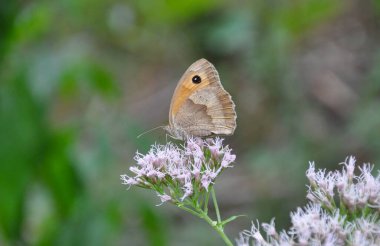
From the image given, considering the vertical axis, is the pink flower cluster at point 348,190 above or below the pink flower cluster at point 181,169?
below

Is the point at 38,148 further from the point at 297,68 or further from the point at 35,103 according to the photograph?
the point at 297,68

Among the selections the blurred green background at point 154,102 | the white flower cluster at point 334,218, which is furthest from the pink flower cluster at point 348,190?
the blurred green background at point 154,102

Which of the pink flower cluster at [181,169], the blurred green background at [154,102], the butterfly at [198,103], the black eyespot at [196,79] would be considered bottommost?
A: the pink flower cluster at [181,169]

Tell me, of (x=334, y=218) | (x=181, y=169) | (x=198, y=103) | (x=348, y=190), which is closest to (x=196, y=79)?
(x=198, y=103)

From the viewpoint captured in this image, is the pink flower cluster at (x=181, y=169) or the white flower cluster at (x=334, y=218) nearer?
the white flower cluster at (x=334, y=218)

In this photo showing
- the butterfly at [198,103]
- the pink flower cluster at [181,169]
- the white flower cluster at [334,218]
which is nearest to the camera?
the white flower cluster at [334,218]

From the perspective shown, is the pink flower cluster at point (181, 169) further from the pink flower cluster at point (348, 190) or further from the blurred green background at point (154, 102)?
the blurred green background at point (154, 102)
